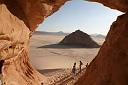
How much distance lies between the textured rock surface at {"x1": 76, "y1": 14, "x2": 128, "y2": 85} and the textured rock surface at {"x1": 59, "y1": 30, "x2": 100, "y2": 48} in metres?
29.7

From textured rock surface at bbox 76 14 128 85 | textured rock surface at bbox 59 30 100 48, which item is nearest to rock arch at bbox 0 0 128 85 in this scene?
textured rock surface at bbox 76 14 128 85

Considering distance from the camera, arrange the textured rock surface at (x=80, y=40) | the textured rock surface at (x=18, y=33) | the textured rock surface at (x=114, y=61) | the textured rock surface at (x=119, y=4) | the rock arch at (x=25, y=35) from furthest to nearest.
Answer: the textured rock surface at (x=80, y=40) < the textured rock surface at (x=119, y=4) < the textured rock surface at (x=18, y=33) < the rock arch at (x=25, y=35) < the textured rock surface at (x=114, y=61)

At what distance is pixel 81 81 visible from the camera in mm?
9906

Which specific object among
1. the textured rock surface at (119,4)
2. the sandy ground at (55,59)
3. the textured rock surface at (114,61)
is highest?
the textured rock surface at (119,4)

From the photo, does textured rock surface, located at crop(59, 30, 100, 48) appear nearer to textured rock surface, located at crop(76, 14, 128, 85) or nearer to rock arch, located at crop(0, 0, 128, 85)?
rock arch, located at crop(0, 0, 128, 85)

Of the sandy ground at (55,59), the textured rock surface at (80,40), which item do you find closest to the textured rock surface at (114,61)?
the sandy ground at (55,59)

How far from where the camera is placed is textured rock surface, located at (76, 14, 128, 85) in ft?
23.6

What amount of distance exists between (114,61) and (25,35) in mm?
4114

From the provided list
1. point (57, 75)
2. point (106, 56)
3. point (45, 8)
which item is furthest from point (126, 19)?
point (57, 75)

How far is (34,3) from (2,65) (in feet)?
10.1

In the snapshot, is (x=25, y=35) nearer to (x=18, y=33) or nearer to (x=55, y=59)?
(x=18, y=33)

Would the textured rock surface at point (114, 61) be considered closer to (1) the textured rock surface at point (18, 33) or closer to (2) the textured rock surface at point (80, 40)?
(1) the textured rock surface at point (18, 33)

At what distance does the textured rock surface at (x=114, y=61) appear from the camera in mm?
7186

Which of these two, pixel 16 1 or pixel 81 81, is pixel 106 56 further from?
pixel 16 1
